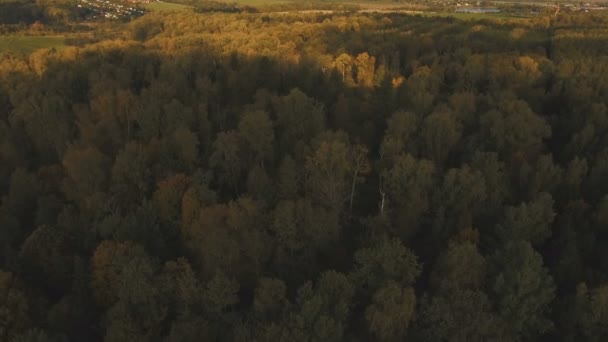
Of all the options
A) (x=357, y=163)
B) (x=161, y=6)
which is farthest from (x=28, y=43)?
(x=357, y=163)

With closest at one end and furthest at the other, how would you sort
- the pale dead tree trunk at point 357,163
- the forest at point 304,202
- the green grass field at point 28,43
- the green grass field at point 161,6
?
the forest at point 304,202 < the pale dead tree trunk at point 357,163 < the green grass field at point 28,43 < the green grass field at point 161,6

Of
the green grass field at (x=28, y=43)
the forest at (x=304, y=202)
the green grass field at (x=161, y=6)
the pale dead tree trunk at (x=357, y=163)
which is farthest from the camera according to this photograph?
the green grass field at (x=161, y=6)

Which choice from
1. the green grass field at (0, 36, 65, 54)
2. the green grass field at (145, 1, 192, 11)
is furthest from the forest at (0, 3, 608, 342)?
the green grass field at (145, 1, 192, 11)

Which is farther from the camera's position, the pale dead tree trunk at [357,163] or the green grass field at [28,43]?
the green grass field at [28,43]

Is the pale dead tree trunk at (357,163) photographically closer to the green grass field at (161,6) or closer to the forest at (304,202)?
the forest at (304,202)

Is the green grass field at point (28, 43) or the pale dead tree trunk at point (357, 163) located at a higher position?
the green grass field at point (28, 43)

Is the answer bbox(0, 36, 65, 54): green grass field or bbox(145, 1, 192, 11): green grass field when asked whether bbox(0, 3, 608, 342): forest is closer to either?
bbox(0, 36, 65, 54): green grass field

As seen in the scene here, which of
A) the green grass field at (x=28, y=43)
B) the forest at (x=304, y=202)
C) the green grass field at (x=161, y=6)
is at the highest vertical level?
the green grass field at (x=161, y=6)

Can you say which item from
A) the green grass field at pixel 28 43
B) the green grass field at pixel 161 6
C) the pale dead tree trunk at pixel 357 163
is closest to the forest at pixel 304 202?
the pale dead tree trunk at pixel 357 163
